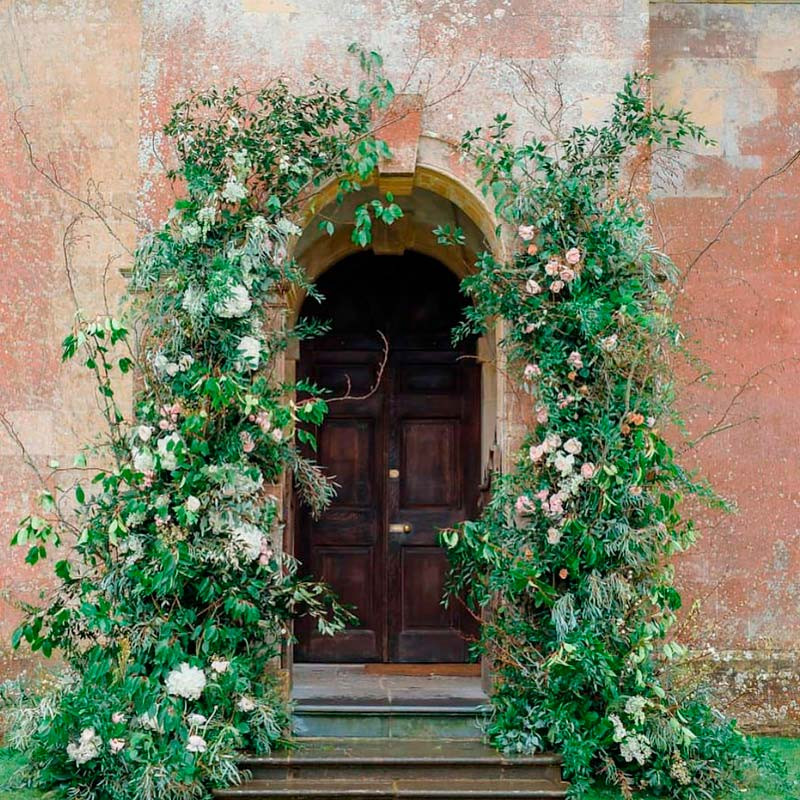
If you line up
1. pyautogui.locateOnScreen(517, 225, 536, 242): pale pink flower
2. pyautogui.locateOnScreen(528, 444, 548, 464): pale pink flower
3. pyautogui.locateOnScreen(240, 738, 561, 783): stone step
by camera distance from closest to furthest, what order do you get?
pyautogui.locateOnScreen(240, 738, 561, 783): stone step, pyautogui.locateOnScreen(528, 444, 548, 464): pale pink flower, pyautogui.locateOnScreen(517, 225, 536, 242): pale pink flower

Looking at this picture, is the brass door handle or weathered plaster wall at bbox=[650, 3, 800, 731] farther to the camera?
the brass door handle

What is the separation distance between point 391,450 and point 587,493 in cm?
224

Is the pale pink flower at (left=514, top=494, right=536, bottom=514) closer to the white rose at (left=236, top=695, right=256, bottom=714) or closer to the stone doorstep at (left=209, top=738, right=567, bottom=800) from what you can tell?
the stone doorstep at (left=209, top=738, right=567, bottom=800)

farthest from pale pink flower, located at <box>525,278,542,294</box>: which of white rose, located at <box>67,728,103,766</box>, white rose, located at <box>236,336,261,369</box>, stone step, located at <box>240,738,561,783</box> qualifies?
white rose, located at <box>67,728,103,766</box>

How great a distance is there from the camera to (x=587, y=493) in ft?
19.1

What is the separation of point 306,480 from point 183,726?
4.55 feet

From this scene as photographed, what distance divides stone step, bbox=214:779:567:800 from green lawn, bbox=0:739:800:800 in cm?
35

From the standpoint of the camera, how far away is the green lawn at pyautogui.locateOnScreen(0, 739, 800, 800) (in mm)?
5477

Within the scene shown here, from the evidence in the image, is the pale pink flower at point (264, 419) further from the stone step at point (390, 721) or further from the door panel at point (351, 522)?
the door panel at point (351, 522)

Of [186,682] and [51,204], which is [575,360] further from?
[51,204]

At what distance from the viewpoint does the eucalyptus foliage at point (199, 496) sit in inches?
213

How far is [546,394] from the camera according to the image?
19.4 feet

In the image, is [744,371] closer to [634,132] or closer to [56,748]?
[634,132]

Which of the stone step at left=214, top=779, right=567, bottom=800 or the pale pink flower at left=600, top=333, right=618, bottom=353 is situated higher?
the pale pink flower at left=600, top=333, right=618, bottom=353
